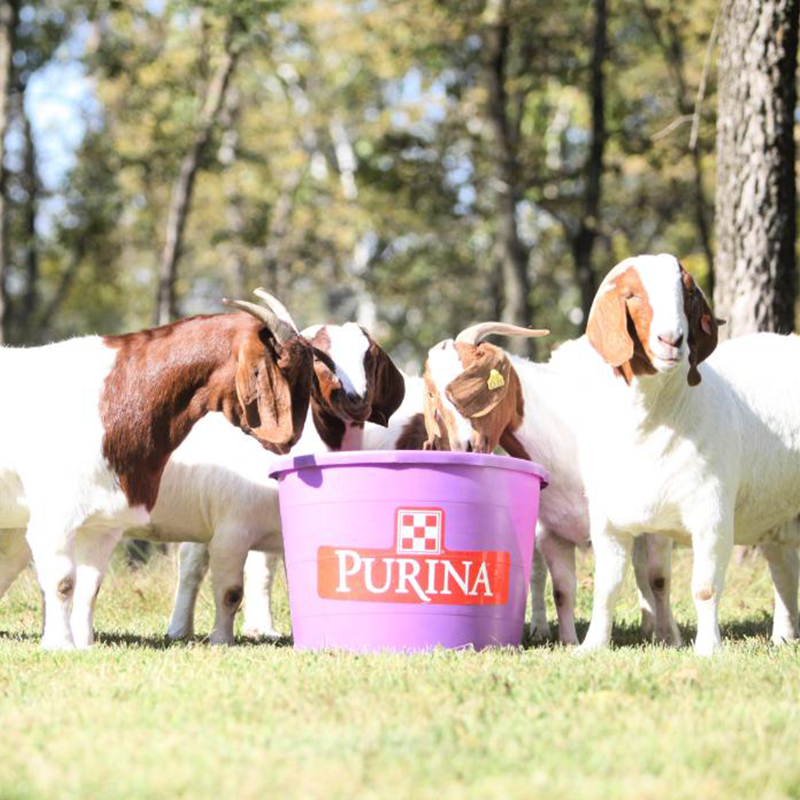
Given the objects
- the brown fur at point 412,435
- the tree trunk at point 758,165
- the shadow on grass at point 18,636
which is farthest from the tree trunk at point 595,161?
the shadow on grass at point 18,636

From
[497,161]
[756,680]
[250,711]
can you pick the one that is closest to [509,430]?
[756,680]

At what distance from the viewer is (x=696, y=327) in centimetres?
648

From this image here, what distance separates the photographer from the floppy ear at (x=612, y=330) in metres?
6.34

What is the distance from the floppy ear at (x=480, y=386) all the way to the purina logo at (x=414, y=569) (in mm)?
900

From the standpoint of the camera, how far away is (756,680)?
5.57m

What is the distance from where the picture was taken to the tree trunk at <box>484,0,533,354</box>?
20109 mm

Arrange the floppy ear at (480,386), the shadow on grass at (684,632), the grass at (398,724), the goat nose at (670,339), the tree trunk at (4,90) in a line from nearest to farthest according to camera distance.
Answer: the grass at (398,724) → the goat nose at (670,339) → the floppy ear at (480,386) → the shadow on grass at (684,632) → the tree trunk at (4,90)

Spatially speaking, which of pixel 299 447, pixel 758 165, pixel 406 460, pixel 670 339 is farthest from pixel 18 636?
pixel 758 165

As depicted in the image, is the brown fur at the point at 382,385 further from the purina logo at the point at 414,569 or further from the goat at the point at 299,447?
the purina logo at the point at 414,569

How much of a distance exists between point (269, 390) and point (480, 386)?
43.3 inches

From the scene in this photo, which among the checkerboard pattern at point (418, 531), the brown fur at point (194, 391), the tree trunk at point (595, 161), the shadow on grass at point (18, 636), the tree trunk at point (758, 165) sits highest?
the tree trunk at point (595, 161)

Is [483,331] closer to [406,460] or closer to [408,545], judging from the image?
[406,460]

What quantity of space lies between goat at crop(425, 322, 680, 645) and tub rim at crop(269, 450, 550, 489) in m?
0.63

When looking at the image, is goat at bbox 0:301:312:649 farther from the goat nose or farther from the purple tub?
the goat nose
